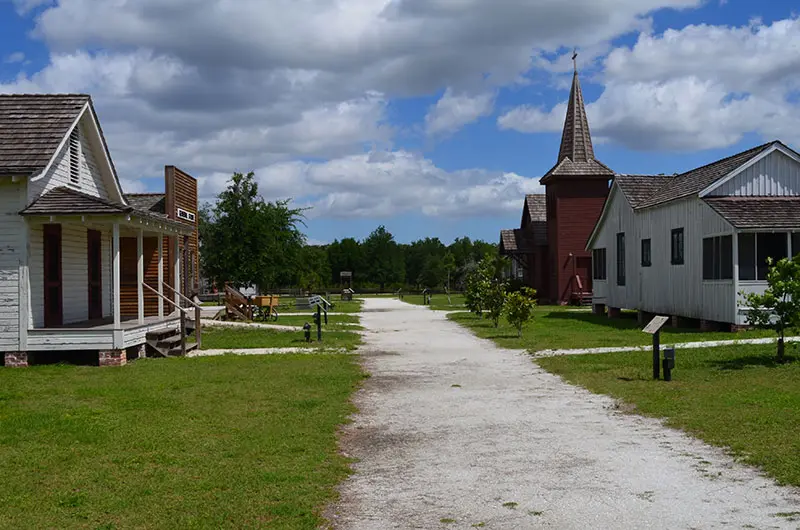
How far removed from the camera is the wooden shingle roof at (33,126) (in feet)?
57.5

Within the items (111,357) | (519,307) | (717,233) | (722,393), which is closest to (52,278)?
(111,357)

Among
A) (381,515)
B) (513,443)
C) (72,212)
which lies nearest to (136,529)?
(381,515)

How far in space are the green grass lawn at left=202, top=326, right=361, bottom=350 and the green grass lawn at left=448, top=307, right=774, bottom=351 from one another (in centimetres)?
420

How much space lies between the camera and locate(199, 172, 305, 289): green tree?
1769 inches

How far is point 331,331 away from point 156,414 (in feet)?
55.6

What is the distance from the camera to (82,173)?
20703 mm

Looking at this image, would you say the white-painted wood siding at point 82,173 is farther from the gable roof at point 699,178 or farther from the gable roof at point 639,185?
the gable roof at point 639,185

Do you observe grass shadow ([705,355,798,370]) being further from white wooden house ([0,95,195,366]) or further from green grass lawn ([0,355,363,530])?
white wooden house ([0,95,195,366])

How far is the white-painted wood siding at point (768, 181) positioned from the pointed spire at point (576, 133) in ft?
83.2

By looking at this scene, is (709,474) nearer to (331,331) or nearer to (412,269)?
(331,331)

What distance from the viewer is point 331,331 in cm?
2800

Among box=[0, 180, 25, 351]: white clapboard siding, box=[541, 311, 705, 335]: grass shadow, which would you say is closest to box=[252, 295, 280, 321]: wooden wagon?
box=[541, 311, 705, 335]: grass shadow

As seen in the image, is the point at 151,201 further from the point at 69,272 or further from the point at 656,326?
the point at 656,326

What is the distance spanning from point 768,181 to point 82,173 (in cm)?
1840
